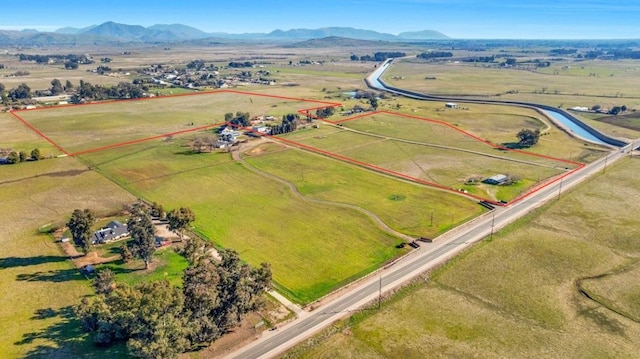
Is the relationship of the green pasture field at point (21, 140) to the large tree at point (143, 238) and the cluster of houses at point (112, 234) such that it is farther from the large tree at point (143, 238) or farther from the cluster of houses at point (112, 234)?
the large tree at point (143, 238)

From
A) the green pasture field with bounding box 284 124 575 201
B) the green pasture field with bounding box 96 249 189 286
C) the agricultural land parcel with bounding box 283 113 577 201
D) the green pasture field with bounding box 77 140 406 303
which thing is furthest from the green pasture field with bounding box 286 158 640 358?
the green pasture field with bounding box 96 249 189 286

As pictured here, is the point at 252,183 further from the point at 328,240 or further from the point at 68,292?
the point at 68,292

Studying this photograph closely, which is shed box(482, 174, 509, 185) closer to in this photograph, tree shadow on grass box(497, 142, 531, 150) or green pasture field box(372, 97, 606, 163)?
green pasture field box(372, 97, 606, 163)

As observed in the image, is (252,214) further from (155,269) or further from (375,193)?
(375,193)

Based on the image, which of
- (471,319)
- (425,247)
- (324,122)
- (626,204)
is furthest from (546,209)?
(324,122)

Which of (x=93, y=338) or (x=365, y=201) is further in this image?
(x=365, y=201)

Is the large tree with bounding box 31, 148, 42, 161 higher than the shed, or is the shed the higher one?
the large tree with bounding box 31, 148, 42, 161

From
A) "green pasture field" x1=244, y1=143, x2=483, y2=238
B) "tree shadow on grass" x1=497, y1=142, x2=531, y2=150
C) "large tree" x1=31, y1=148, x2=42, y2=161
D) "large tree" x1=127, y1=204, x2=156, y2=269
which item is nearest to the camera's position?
"large tree" x1=127, y1=204, x2=156, y2=269

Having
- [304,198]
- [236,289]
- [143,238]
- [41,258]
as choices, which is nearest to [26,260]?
[41,258]
